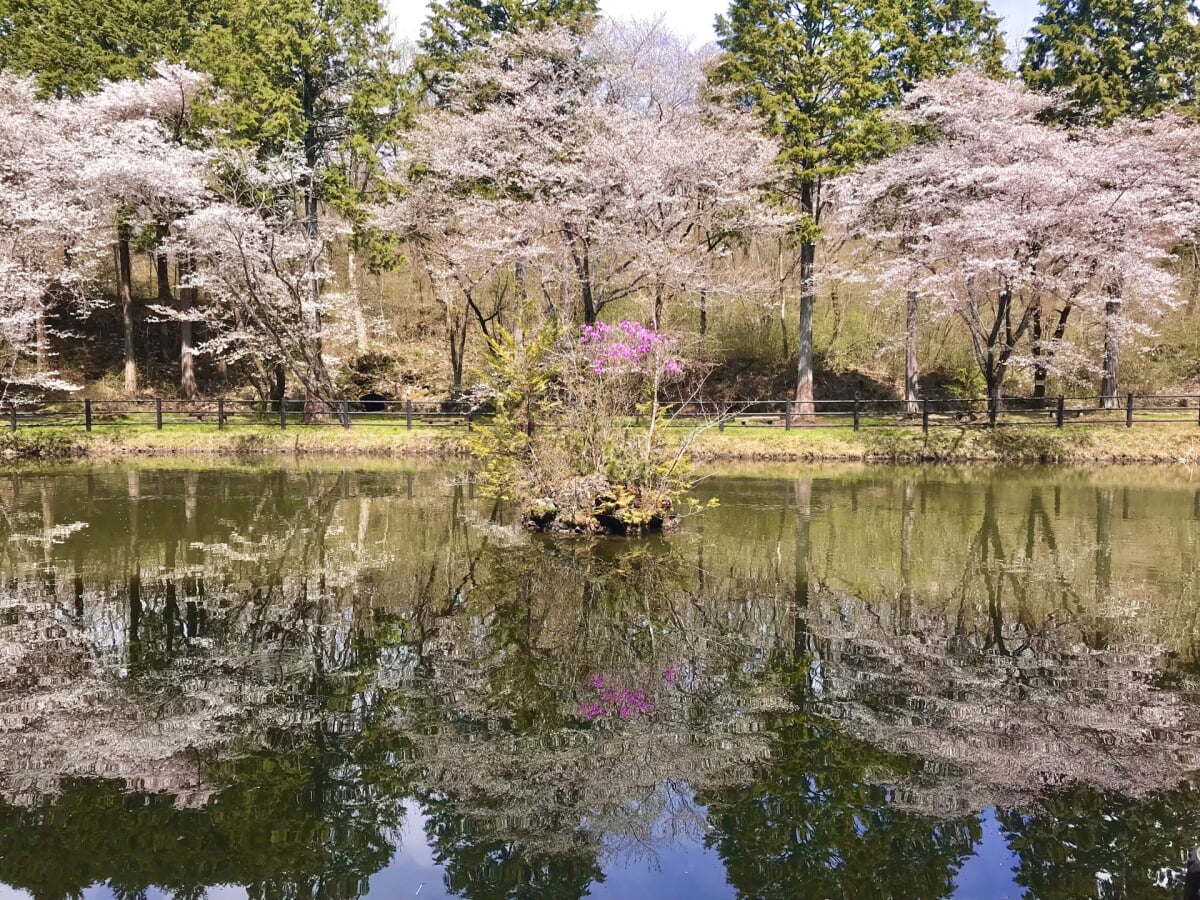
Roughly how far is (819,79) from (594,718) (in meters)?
25.1

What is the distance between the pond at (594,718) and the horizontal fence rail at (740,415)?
13.6 metres

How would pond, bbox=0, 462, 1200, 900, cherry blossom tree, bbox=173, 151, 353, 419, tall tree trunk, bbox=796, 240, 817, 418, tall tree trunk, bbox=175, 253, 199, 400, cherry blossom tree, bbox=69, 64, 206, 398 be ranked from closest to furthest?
pond, bbox=0, 462, 1200, 900, cherry blossom tree, bbox=69, 64, 206, 398, cherry blossom tree, bbox=173, 151, 353, 419, tall tree trunk, bbox=796, 240, 817, 418, tall tree trunk, bbox=175, 253, 199, 400

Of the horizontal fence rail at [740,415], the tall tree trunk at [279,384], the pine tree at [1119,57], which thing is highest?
the pine tree at [1119,57]

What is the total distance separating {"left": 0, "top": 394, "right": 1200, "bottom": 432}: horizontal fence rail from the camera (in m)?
25.0

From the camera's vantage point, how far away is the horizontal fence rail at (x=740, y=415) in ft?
→ 82.0

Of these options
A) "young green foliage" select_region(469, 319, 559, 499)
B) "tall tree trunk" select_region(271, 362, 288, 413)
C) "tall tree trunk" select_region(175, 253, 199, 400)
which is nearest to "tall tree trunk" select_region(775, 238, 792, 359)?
"tall tree trunk" select_region(271, 362, 288, 413)

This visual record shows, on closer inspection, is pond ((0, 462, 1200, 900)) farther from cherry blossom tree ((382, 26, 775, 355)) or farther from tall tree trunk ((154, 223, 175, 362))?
tall tree trunk ((154, 223, 175, 362))

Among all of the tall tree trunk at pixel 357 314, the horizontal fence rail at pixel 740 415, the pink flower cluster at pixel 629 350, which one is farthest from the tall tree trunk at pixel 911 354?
the tall tree trunk at pixel 357 314

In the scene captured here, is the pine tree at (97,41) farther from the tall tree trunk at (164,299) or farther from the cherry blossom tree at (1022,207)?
the cherry blossom tree at (1022,207)

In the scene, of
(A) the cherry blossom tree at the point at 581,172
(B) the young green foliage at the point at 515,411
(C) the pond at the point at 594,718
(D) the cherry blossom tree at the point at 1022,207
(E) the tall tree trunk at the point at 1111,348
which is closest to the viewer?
(C) the pond at the point at 594,718

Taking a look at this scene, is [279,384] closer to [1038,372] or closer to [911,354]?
[911,354]

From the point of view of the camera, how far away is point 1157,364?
31.4 m

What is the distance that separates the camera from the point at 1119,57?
91.2 feet

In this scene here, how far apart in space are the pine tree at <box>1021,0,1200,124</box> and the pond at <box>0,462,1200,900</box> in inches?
836
